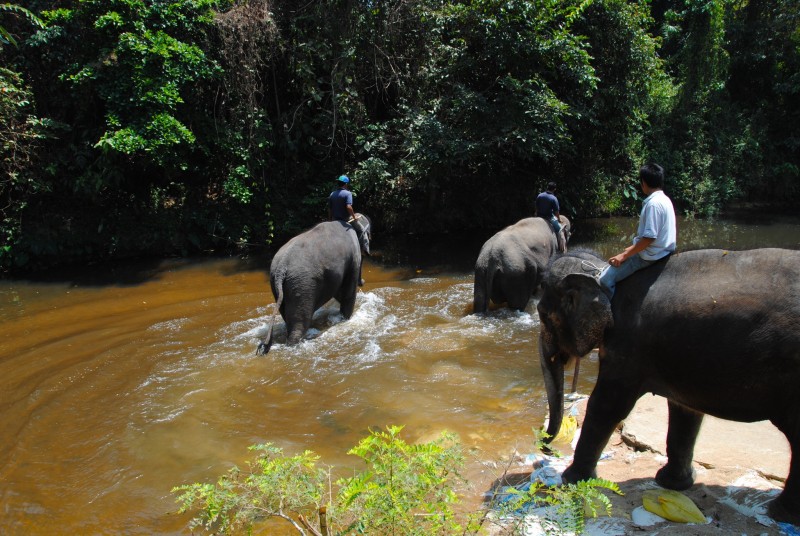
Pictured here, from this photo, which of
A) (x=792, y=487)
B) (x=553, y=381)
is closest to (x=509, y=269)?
(x=553, y=381)

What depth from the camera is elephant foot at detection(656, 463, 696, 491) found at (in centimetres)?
352

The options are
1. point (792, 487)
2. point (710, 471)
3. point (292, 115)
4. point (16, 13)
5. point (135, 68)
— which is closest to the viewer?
point (792, 487)

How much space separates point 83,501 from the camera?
4066 mm

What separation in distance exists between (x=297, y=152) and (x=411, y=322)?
284 inches

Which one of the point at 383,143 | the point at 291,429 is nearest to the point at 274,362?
the point at 291,429

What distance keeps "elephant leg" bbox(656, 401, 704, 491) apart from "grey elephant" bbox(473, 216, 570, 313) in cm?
435

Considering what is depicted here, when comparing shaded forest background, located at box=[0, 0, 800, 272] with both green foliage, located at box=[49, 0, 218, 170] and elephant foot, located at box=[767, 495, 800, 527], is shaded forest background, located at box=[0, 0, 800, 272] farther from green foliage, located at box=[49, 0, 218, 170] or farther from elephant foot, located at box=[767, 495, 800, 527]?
elephant foot, located at box=[767, 495, 800, 527]

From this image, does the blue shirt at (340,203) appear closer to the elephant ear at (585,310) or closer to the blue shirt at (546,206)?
the blue shirt at (546,206)

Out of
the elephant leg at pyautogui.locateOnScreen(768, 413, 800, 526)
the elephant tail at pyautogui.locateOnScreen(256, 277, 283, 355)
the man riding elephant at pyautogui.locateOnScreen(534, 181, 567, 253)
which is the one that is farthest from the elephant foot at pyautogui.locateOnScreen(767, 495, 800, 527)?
the man riding elephant at pyautogui.locateOnScreen(534, 181, 567, 253)

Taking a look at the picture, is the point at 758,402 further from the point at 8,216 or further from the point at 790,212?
the point at 790,212

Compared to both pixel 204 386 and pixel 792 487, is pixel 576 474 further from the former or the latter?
pixel 204 386

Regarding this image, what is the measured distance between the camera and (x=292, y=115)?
13453mm

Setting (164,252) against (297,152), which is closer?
(164,252)

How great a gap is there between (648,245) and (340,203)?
5.61 meters
